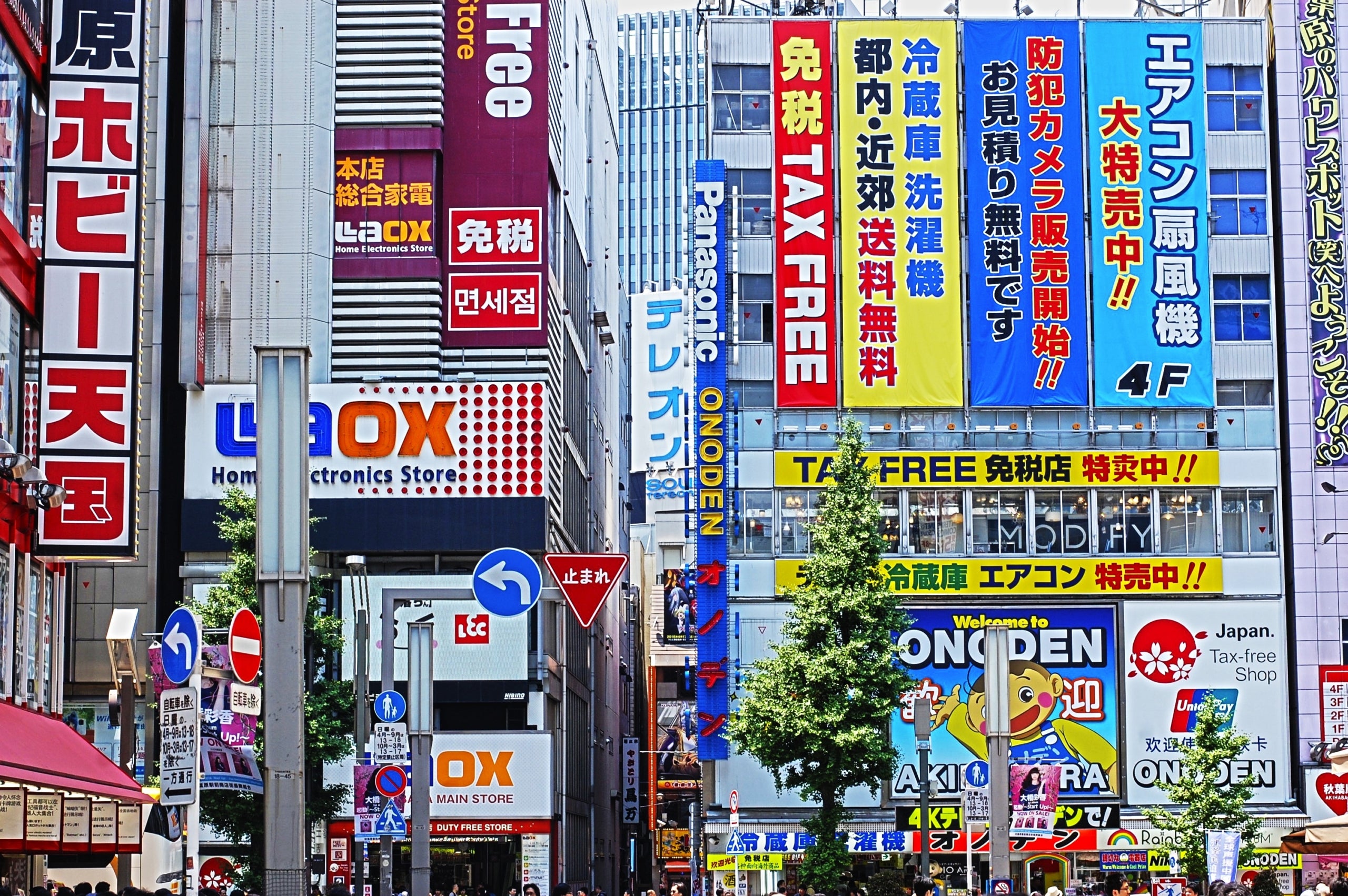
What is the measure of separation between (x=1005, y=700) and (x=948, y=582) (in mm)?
24012

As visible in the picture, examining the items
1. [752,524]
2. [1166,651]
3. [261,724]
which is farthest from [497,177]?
[1166,651]

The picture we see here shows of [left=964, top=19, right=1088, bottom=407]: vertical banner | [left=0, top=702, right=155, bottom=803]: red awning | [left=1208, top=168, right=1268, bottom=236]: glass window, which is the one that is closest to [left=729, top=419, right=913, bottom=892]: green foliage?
[left=964, top=19, right=1088, bottom=407]: vertical banner

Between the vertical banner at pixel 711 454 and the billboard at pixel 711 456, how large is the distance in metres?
0.01

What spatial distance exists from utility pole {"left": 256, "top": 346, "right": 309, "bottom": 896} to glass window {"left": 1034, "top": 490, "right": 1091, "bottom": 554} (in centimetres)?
3929

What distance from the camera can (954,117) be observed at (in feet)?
171

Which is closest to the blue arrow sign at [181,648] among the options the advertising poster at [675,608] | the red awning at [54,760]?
the red awning at [54,760]

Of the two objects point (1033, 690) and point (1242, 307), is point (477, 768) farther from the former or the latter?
point (1242, 307)

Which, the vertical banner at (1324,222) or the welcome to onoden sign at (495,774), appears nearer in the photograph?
the welcome to onoden sign at (495,774)

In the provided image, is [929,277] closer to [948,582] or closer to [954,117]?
[954,117]

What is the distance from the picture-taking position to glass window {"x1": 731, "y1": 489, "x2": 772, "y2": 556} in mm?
51062

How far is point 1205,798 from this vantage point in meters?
41.8

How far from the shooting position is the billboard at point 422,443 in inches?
1950

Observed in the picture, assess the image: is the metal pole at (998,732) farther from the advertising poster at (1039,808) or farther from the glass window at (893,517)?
the glass window at (893,517)

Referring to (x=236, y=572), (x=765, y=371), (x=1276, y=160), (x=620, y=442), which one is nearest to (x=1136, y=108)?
(x=1276, y=160)
